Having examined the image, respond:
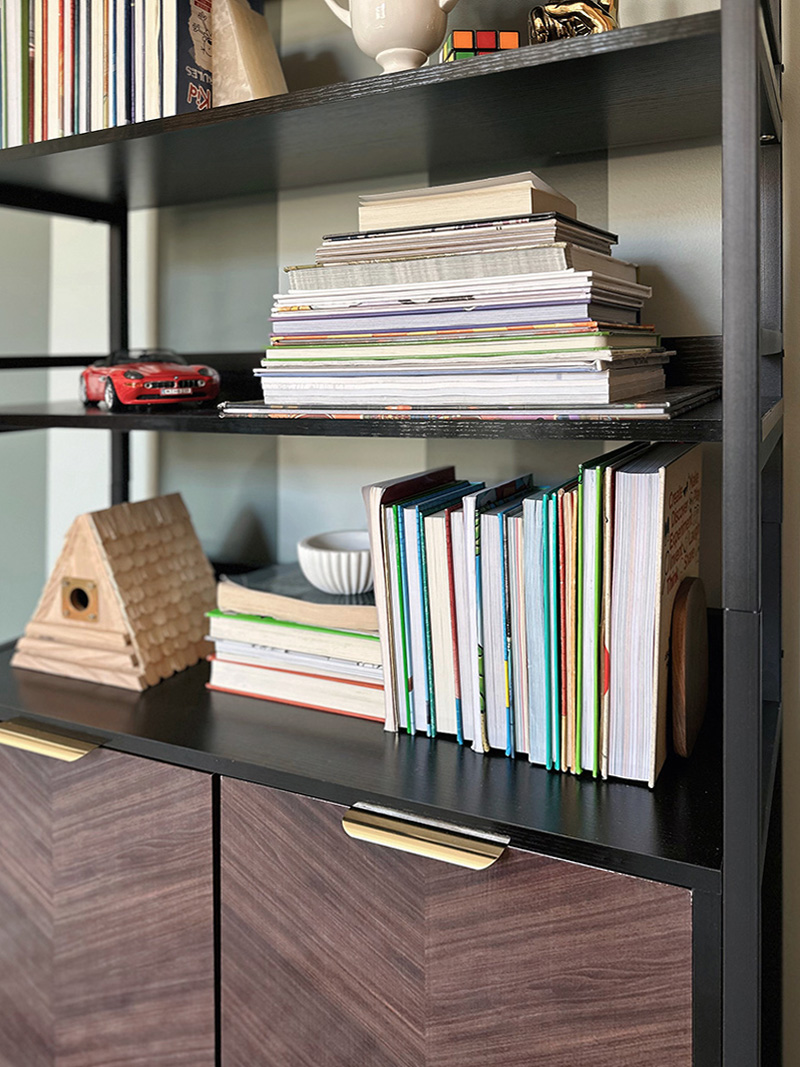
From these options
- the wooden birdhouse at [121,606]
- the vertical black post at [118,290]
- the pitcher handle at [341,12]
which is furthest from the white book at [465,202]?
the vertical black post at [118,290]

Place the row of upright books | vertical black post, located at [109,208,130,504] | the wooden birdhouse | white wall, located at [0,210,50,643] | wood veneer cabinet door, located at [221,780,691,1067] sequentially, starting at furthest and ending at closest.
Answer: white wall, located at [0,210,50,643] → vertical black post, located at [109,208,130,504] → the wooden birdhouse → the row of upright books → wood veneer cabinet door, located at [221,780,691,1067]

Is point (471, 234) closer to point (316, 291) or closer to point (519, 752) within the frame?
point (316, 291)

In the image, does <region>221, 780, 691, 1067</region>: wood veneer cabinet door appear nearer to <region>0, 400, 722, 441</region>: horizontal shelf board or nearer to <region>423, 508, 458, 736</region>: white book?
<region>423, 508, 458, 736</region>: white book

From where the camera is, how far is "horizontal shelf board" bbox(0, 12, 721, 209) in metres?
0.82

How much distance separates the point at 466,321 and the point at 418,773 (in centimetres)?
46

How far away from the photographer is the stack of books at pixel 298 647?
1.11m

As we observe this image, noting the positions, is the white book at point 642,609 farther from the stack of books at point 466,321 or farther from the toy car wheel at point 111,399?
the toy car wheel at point 111,399

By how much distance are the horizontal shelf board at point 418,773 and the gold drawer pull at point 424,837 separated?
12 millimetres

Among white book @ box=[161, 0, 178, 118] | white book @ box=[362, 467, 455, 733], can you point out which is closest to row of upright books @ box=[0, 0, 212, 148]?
white book @ box=[161, 0, 178, 118]

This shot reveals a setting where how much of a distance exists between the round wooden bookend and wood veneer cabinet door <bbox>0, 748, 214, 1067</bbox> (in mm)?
513

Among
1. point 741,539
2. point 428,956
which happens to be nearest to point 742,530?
point 741,539

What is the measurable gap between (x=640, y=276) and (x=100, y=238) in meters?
1.01

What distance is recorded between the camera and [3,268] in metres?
1.70

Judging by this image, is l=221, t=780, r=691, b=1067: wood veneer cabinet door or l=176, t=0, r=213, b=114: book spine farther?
l=176, t=0, r=213, b=114: book spine
